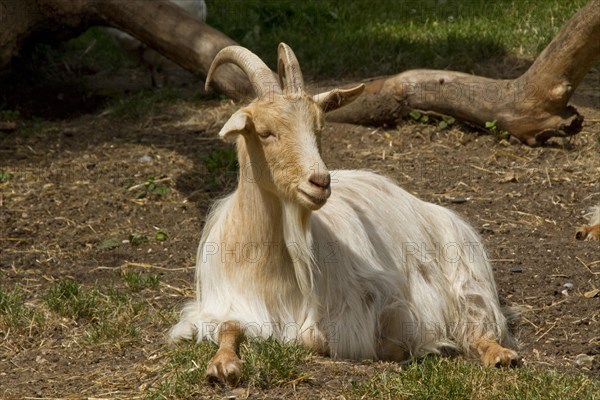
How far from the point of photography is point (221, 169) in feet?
28.2

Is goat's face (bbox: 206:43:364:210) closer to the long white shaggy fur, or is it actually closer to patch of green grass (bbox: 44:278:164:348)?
the long white shaggy fur

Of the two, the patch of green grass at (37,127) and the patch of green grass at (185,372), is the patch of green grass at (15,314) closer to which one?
the patch of green grass at (185,372)

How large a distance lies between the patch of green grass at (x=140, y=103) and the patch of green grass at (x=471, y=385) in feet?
18.3

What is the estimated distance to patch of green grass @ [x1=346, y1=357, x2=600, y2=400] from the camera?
4.74m

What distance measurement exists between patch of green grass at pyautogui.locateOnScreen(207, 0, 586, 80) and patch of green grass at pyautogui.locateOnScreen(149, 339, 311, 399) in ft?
18.3

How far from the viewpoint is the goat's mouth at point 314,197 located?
16.3 ft

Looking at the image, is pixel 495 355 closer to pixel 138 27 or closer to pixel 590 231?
pixel 590 231

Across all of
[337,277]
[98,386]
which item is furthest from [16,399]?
[337,277]

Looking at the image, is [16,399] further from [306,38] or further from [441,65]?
[306,38]

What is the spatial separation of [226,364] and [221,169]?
12.5ft

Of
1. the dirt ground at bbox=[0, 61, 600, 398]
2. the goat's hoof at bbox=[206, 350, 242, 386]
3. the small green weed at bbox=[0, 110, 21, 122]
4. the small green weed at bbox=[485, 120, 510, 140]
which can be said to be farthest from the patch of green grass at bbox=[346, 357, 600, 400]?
the small green weed at bbox=[0, 110, 21, 122]

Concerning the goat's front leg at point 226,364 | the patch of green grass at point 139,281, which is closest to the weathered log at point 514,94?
the patch of green grass at point 139,281

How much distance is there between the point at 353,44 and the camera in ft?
36.7

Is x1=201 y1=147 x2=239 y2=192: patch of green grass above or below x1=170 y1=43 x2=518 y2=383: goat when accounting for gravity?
below
